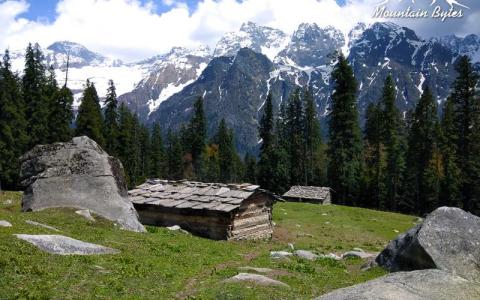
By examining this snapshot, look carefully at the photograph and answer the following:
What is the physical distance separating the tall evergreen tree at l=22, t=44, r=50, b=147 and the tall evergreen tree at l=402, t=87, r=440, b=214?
194ft

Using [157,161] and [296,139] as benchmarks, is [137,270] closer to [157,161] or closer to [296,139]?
[296,139]

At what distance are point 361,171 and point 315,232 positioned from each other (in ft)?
132

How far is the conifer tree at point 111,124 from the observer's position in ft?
283

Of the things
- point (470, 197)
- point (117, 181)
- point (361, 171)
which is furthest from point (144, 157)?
point (117, 181)

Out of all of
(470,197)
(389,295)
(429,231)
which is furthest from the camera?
(470,197)

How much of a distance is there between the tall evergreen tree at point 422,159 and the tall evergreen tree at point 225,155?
5574 cm

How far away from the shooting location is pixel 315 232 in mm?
43125

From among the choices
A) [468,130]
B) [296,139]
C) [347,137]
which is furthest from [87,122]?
[468,130]

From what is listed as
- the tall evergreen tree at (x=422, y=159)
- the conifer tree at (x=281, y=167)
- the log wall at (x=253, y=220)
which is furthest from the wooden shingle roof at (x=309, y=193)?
the log wall at (x=253, y=220)

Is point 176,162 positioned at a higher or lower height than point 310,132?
lower

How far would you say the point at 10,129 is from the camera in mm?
68375

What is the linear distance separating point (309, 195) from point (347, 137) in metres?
11.4

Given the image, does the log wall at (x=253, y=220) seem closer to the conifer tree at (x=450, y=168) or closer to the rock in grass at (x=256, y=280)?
the rock in grass at (x=256, y=280)

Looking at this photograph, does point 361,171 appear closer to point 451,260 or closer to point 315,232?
point 315,232
